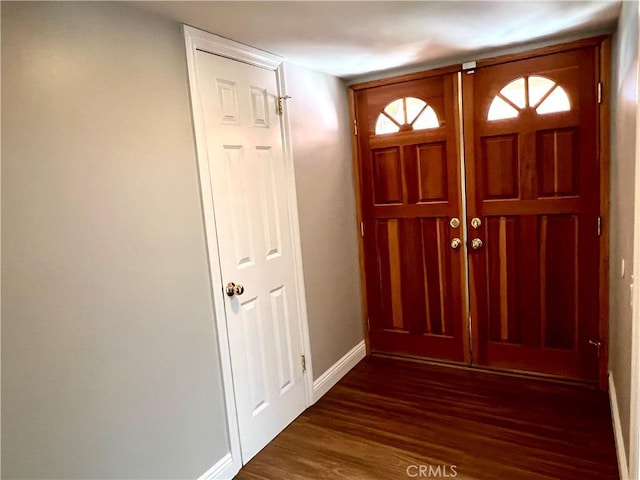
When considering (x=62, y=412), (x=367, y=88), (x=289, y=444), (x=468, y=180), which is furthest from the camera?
(x=367, y=88)

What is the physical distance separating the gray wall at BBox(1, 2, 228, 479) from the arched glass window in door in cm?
195

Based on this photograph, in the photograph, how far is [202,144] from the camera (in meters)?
2.09

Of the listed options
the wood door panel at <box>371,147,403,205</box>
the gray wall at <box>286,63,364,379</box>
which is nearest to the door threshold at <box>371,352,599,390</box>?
the gray wall at <box>286,63,364,379</box>

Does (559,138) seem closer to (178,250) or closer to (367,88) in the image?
(367,88)

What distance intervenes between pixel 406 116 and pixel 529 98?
30.9 inches

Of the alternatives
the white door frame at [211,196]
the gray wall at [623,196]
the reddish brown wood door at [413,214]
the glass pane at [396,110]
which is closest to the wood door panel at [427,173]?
the reddish brown wood door at [413,214]

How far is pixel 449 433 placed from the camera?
250cm

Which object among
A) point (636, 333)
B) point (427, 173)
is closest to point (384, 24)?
point (427, 173)

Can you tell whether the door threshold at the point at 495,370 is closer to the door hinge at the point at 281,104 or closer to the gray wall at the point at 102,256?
the gray wall at the point at 102,256

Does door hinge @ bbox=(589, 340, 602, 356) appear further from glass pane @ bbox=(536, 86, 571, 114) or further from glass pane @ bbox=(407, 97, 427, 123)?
glass pane @ bbox=(407, 97, 427, 123)

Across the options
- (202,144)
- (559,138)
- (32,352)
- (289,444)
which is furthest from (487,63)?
(32,352)

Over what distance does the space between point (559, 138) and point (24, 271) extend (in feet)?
9.22

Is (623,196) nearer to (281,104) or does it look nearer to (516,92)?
(516,92)

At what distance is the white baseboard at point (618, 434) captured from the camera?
1.98 meters
